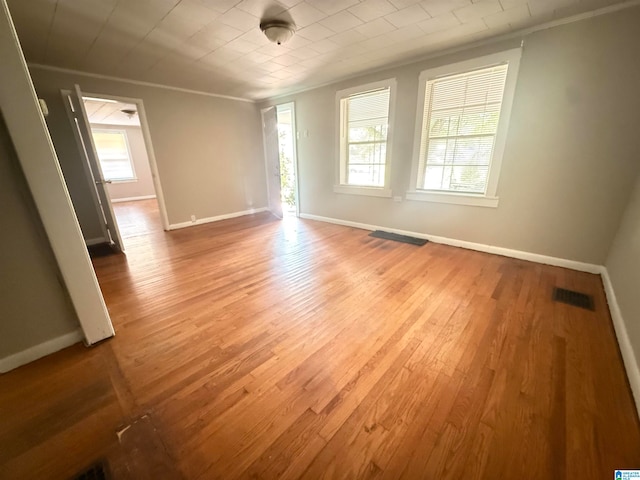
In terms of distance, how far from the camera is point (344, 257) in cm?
330

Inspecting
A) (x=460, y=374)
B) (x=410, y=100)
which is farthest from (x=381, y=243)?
(x=460, y=374)

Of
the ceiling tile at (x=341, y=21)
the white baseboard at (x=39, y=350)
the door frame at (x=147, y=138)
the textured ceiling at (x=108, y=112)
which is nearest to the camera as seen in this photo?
the white baseboard at (x=39, y=350)

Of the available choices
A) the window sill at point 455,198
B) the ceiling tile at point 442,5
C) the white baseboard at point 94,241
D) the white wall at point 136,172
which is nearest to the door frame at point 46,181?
the ceiling tile at point 442,5

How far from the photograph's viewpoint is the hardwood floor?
1.08m

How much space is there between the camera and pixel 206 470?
3.40 feet

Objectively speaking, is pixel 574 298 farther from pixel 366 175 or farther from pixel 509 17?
pixel 366 175

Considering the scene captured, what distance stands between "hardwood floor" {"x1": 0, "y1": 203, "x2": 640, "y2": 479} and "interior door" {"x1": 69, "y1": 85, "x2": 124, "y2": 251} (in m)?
1.78

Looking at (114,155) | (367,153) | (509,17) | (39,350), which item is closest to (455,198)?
(367,153)

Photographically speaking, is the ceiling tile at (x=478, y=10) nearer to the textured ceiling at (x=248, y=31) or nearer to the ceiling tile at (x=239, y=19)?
the textured ceiling at (x=248, y=31)

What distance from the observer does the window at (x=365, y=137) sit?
3.89 meters

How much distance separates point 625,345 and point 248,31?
407 cm

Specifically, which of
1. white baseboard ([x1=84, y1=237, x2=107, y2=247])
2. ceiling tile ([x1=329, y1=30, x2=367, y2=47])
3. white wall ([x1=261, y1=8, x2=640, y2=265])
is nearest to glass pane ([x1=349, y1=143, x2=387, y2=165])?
white wall ([x1=261, y1=8, x2=640, y2=265])

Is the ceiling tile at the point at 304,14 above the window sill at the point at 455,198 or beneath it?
above

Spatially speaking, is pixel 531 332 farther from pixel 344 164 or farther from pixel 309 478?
pixel 344 164
